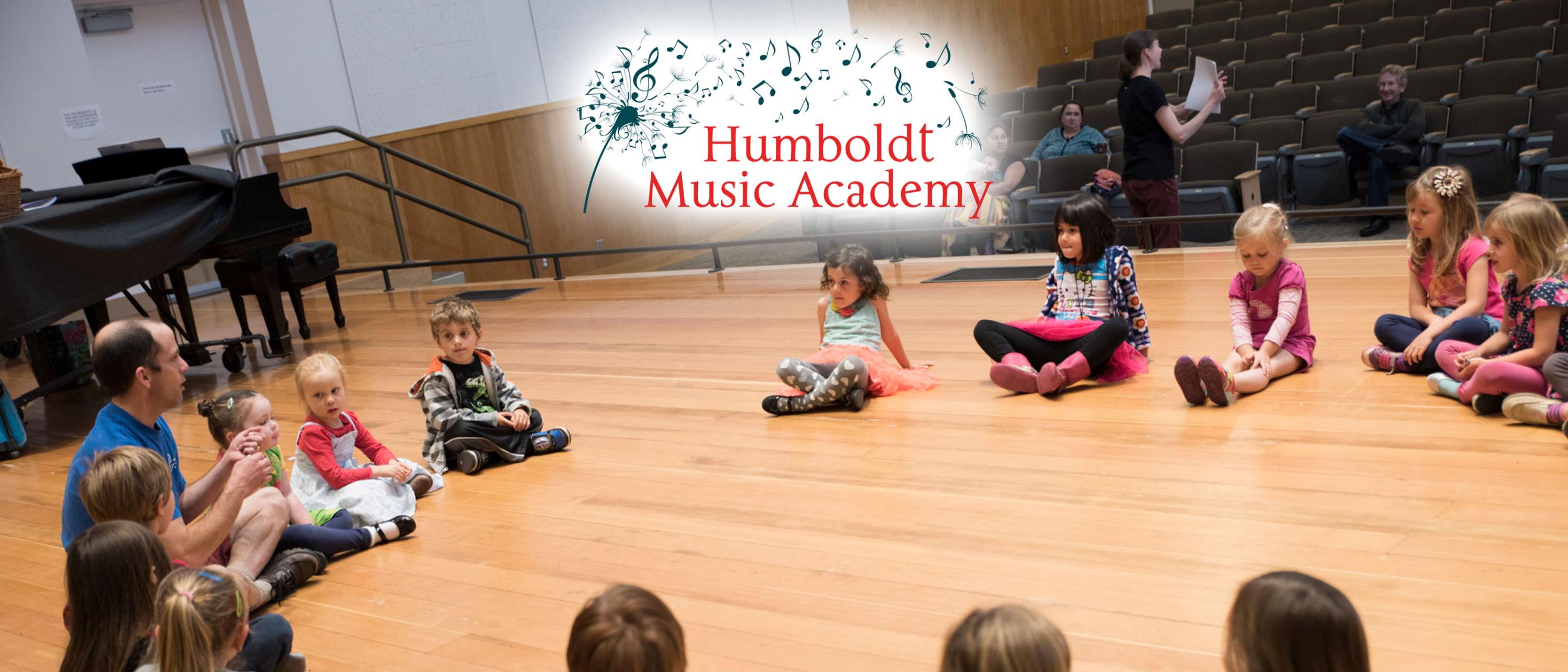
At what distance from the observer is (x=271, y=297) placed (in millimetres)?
6035

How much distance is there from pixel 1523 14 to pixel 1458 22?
50cm

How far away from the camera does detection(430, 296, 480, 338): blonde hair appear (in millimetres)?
3656

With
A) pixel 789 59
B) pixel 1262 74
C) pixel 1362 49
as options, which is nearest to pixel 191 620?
pixel 1262 74

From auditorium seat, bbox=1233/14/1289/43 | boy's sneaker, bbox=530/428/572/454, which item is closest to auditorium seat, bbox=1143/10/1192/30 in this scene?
auditorium seat, bbox=1233/14/1289/43

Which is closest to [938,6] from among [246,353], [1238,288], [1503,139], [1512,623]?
[1503,139]

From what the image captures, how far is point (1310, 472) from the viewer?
2.90 m

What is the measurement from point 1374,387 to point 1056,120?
16.9 feet

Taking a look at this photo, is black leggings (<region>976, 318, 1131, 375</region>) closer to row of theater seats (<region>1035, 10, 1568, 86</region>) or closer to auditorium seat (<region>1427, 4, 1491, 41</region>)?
row of theater seats (<region>1035, 10, 1568, 86</region>)

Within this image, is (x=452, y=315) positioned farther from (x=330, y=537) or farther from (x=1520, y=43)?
(x=1520, y=43)

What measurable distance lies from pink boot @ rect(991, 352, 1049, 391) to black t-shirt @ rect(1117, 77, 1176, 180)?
2223 mm

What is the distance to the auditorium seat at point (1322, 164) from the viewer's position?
23.9 feet

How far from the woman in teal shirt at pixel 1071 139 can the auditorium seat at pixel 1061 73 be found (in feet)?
7.27

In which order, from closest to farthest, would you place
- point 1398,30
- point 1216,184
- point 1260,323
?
1. point 1260,323
2. point 1216,184
3. point 1398,30

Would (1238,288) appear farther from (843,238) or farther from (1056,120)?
(1056,120)
